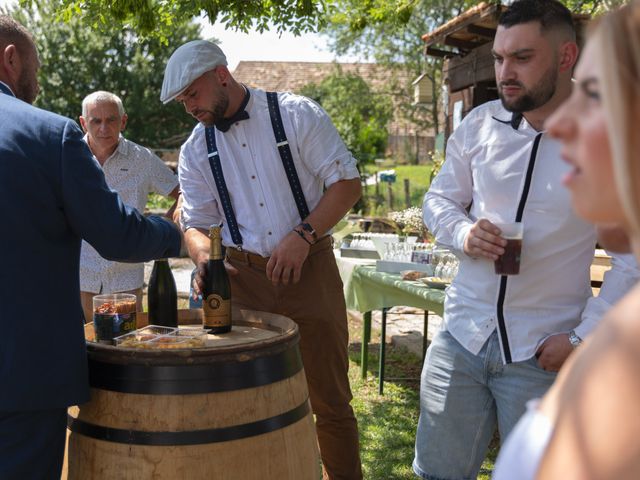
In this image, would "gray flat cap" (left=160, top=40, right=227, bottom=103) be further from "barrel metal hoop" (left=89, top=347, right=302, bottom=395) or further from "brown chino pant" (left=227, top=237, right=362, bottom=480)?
"barrel metal hoop" (left=89, top=347, right=302, bottom=395)

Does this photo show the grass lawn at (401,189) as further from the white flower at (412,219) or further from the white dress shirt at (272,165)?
the white dress shirt at (272,165)

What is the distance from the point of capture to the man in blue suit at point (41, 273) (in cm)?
Result: 209

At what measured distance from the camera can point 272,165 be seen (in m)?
3.28

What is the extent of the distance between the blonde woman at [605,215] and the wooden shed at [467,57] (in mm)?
6780

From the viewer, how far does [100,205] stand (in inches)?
85.7

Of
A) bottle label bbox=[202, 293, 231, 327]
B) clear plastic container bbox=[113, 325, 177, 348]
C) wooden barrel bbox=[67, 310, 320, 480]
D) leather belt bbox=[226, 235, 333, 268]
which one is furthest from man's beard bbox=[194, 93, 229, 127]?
wooden barrel bbox=[67, 310, 320, 480]

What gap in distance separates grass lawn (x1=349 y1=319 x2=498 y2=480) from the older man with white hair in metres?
1.70

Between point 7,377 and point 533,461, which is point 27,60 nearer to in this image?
point 7,377

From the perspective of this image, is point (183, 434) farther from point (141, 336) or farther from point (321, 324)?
point (321, 324)

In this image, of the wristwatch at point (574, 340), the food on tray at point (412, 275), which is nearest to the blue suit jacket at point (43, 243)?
the wristwatch at point (574, 340)

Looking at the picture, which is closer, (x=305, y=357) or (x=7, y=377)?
(x=7, y=377)

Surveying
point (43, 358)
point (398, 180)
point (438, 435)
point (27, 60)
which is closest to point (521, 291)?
point (438, 435)

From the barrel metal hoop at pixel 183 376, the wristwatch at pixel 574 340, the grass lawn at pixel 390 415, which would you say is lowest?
the grass lawn at pixel 390 415

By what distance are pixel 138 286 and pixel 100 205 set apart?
8.47ft
